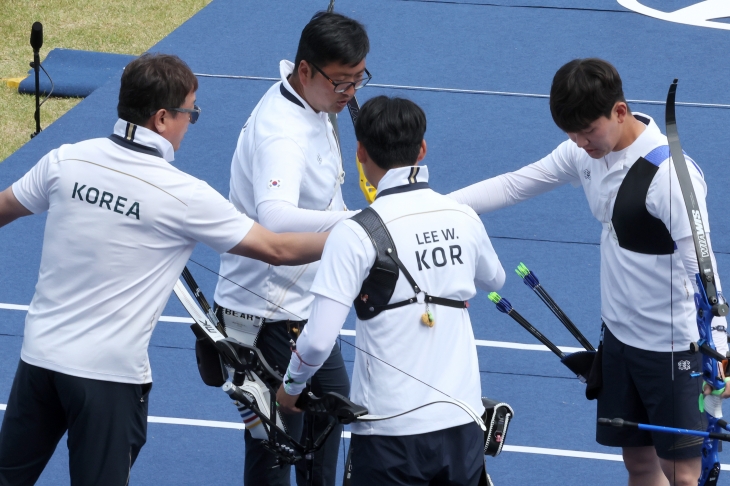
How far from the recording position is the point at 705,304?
9.08 ft

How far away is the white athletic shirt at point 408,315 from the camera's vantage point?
8.28ft

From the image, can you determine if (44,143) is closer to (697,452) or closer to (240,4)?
(240,4)

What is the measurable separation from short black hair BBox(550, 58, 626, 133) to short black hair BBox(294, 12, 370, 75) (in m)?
0.67

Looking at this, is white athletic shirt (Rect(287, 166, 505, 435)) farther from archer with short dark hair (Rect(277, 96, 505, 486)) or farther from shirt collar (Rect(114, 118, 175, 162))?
shirt collar (Rect(114, 118, 175, 162))

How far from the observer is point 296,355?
8.69ft

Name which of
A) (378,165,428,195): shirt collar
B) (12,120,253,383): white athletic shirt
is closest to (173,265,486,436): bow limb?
(12,120,253,383): white athletic shirt

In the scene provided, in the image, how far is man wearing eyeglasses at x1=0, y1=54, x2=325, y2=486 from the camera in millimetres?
2703

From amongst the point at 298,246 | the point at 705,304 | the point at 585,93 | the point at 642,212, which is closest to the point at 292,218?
the point at 298,246

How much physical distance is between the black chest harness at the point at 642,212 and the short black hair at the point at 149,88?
1368 millimetres

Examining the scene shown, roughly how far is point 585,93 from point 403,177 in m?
0.67

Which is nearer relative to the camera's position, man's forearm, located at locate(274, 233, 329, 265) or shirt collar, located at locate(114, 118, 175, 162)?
shirt collar, located at locate(114, 118, 175, 162)

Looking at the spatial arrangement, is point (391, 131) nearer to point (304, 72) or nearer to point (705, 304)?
point (304, 72)

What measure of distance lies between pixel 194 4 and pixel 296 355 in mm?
9717

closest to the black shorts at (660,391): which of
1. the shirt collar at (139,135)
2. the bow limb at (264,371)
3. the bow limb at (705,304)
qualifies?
the bow limb at (705,304)
